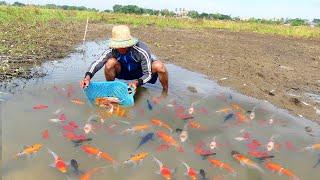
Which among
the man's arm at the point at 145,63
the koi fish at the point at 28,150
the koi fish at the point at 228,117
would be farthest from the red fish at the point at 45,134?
the koi fish at the point at 228,117

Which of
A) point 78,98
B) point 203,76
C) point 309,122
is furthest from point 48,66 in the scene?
point 309,122

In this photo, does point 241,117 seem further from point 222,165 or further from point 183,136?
point 222,165

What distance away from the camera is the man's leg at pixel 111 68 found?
7.41 metres

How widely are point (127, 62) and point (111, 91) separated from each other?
100 centimetres

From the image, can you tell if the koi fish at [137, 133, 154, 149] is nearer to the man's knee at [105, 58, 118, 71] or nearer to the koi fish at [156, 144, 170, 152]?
the koi fish at [156, 144, 170, 152]

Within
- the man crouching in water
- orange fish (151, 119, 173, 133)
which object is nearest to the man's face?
the man crouching in water

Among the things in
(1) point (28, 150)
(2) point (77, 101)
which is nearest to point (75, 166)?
(1) point (28, 150)

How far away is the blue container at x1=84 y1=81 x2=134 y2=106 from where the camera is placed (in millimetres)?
6711

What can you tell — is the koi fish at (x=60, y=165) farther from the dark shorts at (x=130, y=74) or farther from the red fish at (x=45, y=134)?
the dark shorts at (x=130, y=74)

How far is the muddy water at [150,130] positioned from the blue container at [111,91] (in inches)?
8.6

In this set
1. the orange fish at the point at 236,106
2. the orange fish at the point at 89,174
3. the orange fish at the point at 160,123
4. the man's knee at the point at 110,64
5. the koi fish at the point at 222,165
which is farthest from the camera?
the man's knee at the point at 110,64

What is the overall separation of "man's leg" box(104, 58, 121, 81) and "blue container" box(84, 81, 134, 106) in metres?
0.72

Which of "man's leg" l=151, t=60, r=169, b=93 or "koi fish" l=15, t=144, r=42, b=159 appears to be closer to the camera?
"koi fish" l=15, t=144, r=42, b=159

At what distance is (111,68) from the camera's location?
24.5 ft
